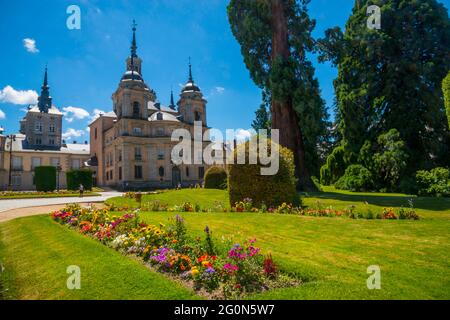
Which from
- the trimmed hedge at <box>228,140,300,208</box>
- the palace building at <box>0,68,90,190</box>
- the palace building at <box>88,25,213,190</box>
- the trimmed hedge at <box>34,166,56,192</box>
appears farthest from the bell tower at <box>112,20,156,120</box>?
the trimmed hedge at <box>228,140,300,208</box>

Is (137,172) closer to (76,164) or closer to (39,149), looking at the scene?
(76,164)

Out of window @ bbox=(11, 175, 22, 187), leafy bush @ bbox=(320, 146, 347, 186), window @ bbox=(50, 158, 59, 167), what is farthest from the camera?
window @ bbox=(50, 158, 59, 167)

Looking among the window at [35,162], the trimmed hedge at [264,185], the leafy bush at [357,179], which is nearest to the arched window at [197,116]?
the window at [35,162]

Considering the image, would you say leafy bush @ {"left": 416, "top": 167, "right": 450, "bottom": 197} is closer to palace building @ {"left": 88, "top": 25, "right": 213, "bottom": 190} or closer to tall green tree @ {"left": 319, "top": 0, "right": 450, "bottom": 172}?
tall green tree @ {"left": 319, "top": 0, "right": 450, "bottom": 172}

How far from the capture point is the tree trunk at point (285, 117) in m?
22.0

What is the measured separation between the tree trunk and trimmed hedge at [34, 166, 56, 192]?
1249 inches

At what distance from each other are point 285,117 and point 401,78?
1047cm

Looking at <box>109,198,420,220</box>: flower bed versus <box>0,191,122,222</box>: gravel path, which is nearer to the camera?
<box>109,198,420,220</box>: flower bed

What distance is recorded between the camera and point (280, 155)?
12828mm

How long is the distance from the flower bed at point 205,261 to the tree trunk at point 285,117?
646 inches

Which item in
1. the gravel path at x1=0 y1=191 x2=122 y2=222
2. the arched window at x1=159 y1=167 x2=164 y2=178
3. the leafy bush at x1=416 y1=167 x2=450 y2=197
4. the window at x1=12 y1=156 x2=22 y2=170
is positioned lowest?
the gravel path at x1=0 y1=191 x2=122 y2=222

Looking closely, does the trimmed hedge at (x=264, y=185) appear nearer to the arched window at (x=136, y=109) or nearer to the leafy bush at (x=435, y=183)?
the leafy bush at (x=435, y=183)

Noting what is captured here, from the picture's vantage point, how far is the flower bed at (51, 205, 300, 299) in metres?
4.50

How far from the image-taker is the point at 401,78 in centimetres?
2344
